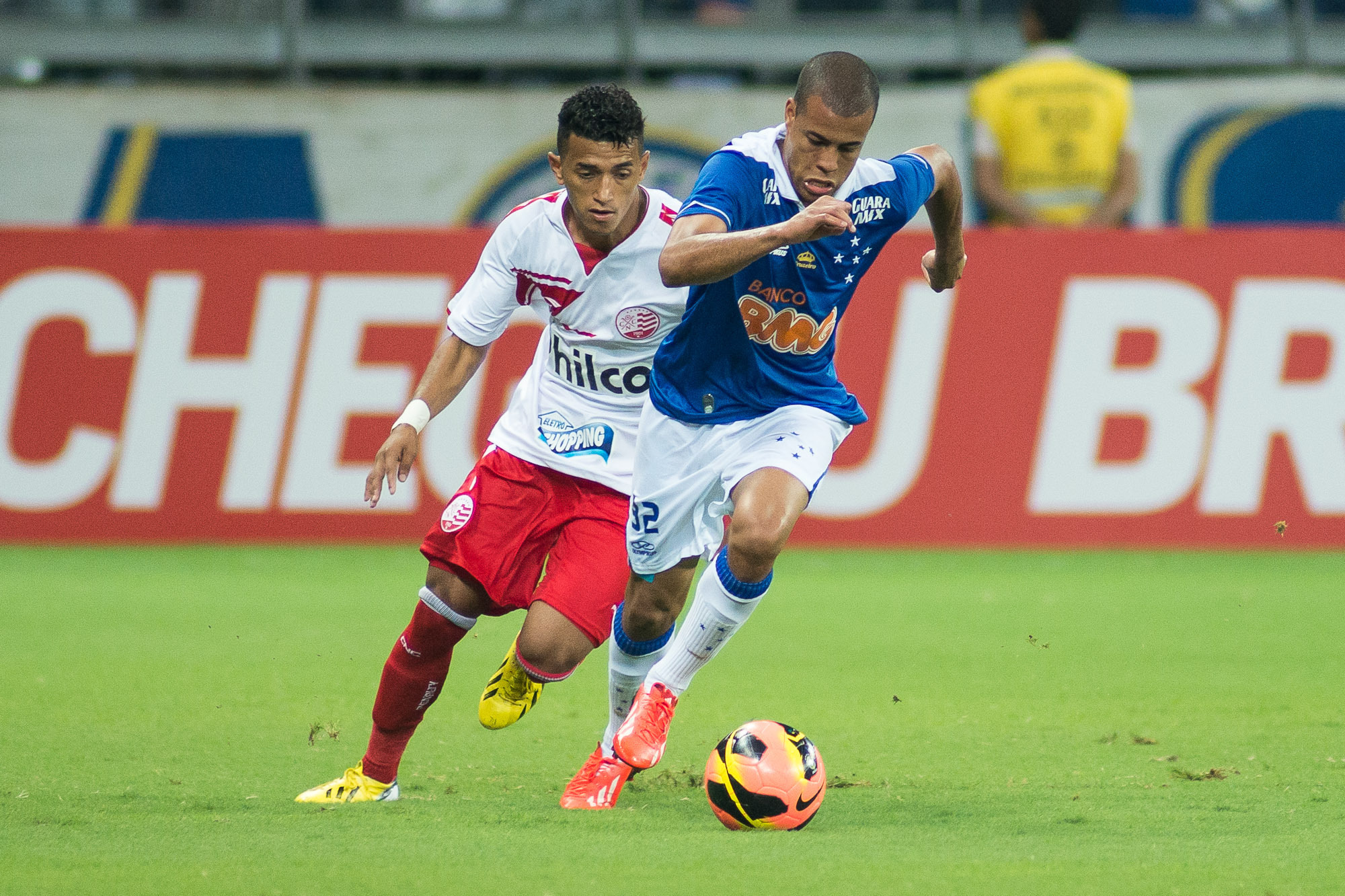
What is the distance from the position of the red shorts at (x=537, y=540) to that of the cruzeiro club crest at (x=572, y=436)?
0.26 feet

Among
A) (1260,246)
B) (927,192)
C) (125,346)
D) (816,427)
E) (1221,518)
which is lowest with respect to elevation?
(1221,518)

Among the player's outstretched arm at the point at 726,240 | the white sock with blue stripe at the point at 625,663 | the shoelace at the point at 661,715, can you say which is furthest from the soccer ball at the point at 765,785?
the player's outstretched arm at the point at 726,240

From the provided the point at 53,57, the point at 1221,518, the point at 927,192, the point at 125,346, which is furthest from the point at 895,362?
the point at 53,57

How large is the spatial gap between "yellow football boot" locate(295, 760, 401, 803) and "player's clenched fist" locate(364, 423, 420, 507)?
79 cm

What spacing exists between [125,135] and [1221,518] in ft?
27.1

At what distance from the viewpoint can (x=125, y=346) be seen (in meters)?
9.88

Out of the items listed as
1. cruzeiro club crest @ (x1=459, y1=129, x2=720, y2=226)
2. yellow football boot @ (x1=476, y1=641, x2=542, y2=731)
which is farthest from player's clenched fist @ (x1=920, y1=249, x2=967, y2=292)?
cruzeiro club crest @ (x1=459, y1=129, x2=720, y2=226)

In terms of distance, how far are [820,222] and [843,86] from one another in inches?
23.6

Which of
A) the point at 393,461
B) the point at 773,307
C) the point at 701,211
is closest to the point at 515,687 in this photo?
the point at 393,461

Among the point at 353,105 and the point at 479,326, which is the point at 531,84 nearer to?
the point at 353,105

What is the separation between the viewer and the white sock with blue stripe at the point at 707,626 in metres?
4.62

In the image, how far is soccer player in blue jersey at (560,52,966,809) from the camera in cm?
451

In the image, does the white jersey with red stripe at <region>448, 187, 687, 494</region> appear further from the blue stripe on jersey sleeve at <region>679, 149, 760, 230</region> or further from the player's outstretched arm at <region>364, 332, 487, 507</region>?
the blue stripe on jersey sleeve at <region>679, 149, 760, 230</region>

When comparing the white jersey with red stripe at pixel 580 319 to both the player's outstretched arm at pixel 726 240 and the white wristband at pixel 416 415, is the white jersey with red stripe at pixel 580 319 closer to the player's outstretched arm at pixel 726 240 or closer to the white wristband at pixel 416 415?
the white wristband at pixel 416 415
